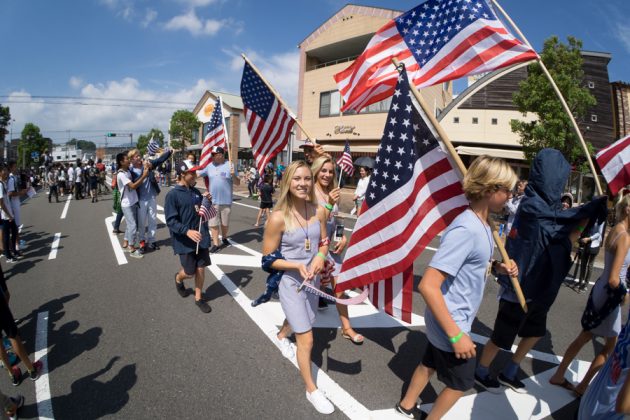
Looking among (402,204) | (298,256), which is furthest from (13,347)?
(402,204)

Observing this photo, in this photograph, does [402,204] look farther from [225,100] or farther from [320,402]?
[225,100]

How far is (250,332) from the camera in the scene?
159 inches

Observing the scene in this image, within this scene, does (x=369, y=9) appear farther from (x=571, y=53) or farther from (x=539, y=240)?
(x=539, y=240)

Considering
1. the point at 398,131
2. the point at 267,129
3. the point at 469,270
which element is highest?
the point at 267,129

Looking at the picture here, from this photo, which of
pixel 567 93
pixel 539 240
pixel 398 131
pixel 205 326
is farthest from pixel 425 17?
pixel 567 93

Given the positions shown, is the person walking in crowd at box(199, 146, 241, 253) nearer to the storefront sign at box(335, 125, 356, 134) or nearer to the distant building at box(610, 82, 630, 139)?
the storefront sign at box(335, 125, 356, 134)

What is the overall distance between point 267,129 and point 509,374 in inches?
188

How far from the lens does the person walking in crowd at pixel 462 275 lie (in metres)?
2.00

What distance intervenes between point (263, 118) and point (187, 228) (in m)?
2.37

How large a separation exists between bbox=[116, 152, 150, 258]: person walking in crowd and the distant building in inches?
1076

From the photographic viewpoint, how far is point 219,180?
759cm

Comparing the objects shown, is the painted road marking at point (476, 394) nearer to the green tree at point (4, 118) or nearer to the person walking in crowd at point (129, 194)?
the person walking in crowd at point (129, 194)

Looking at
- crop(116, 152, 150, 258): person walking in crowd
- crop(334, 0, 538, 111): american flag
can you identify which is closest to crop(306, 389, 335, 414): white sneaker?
crop(334, 0, 538, 111): american flag

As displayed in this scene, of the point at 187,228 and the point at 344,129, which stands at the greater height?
the point at 344,129
